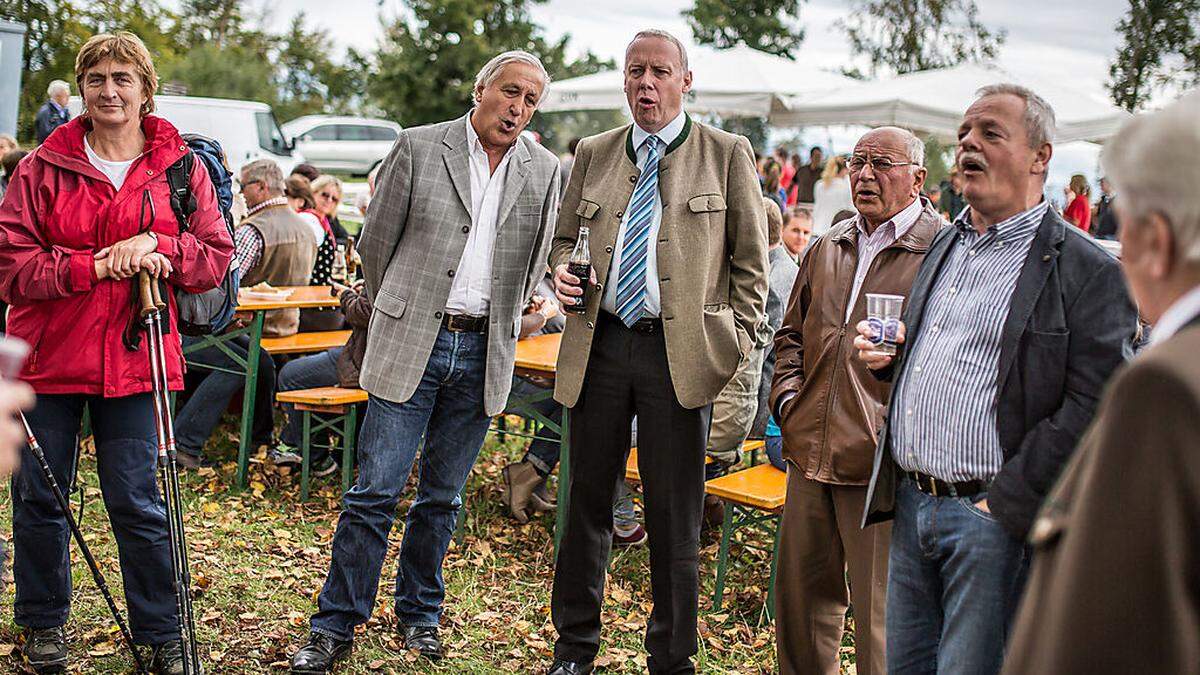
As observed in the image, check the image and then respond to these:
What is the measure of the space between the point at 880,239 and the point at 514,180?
4.47ft

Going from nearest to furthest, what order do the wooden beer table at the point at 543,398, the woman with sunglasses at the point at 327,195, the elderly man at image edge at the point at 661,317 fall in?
the elderly man at image edge at the point at 661,317
the wooden beer table at the point at 543,398
the woman with sunglasses at the point at 327,195

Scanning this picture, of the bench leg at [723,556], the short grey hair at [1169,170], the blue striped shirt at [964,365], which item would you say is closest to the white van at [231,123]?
the bench leg at [723,556]

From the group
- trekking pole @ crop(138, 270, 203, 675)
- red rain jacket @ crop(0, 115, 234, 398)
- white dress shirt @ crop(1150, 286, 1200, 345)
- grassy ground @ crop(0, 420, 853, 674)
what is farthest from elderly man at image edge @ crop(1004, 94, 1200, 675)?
grassy ground @ crop(0, 420, 853, 674)

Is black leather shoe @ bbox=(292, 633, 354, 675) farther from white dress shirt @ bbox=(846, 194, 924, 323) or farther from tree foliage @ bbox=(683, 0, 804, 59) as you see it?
tree foliage @ bbox=(683, 0, 804, 59)

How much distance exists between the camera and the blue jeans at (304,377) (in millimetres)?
6918

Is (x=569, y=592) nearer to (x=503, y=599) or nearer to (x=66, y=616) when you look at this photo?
(x=503, y=599)

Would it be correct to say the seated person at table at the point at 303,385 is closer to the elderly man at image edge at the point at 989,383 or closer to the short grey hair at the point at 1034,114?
the elderly man at image edge at the point at 989,383

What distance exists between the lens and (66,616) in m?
4.18

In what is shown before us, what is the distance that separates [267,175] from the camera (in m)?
7.39

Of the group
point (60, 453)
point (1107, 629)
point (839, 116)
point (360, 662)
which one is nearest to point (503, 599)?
point (360, 662)

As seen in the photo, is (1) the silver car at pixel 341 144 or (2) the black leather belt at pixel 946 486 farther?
(1) the silver car at pixel 341 144

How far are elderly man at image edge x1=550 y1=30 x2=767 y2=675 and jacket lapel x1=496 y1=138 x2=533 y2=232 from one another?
234mm

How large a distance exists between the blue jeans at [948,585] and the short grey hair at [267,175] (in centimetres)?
532

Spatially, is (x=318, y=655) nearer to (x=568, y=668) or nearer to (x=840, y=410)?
(x=568, y=668)
